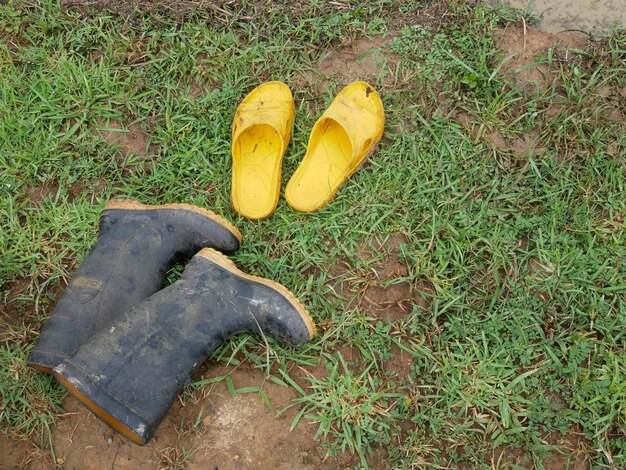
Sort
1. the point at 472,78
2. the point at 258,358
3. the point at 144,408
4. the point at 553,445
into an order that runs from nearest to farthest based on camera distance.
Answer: the point at 144,408, the point at 553,445, the point at 258,358, the point at 472,78

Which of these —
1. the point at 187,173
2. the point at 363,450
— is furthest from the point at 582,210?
the point at 187,173

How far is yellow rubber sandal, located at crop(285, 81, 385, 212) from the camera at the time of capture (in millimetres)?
2732

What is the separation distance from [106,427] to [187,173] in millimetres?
1275

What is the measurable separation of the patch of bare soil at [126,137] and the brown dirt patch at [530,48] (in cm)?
192

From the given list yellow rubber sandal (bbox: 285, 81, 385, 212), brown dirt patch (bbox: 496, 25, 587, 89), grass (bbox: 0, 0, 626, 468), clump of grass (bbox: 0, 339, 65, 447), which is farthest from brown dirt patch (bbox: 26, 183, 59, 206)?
brown dirt patch (bbox: 496, 25, 587, 89)

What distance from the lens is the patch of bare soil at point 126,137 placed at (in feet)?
9.64

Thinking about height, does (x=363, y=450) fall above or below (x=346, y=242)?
below

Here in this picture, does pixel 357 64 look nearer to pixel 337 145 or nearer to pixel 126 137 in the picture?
pixel 337 145

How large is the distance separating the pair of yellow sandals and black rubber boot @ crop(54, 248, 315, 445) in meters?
0.45

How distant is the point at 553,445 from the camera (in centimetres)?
243

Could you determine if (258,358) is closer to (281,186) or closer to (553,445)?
(281,186)

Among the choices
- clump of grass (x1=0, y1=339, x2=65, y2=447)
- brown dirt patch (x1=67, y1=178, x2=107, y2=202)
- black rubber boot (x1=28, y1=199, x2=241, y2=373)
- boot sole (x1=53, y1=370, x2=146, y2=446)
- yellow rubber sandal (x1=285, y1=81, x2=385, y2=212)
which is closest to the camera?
boot sole (x1=53, y1=370, x2=146, y2=446)

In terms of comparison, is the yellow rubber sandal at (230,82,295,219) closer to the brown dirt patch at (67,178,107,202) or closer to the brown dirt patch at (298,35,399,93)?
the brown dirt patch at (298,35,399,93)

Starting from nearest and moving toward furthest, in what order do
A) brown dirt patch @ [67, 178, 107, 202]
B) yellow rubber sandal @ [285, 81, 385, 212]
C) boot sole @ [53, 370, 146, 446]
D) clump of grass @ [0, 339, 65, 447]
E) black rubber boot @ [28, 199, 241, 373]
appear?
boot sole @ [53, 370, 146, 446] < black rubber boot @ [28, 199, 241, 373] < clump of grass @ [0, 339, 65, 447] < yellow rubber sandal @ [285, 81, 385, 212] < brown dirt patch @ [67, 178, 107, 202]
